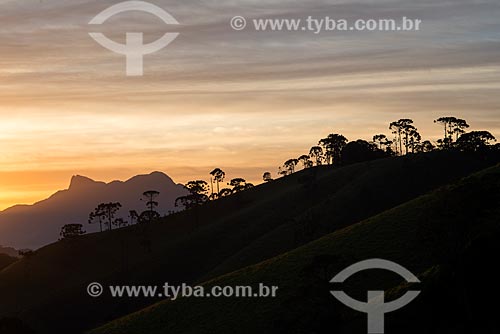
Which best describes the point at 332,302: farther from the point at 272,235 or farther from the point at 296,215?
the point at 296,215

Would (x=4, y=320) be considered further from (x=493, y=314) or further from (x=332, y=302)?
(x=493, y=314)

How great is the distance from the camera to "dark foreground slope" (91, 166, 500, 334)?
60.5m

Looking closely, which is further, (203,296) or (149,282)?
(149,282)

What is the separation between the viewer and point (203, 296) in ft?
345

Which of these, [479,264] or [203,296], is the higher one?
[479,264]

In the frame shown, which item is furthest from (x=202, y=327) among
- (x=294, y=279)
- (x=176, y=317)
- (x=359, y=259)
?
(x=359, y=259)

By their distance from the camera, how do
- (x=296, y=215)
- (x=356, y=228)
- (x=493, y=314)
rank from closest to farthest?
1. (x=493, y=314)
2. (x=356, y=228)
3. (x=296, y=215)

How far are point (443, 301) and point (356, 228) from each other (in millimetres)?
51344

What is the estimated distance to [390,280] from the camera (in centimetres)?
8856

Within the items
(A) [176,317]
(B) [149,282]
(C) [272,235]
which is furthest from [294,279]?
(B) [149,282]

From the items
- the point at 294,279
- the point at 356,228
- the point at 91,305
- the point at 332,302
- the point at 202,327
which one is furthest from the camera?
the point at 91,305

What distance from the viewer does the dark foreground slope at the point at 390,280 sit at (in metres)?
60.5

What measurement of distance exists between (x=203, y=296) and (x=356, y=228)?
26.0m

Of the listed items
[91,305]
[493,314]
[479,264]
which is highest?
[479,264]
